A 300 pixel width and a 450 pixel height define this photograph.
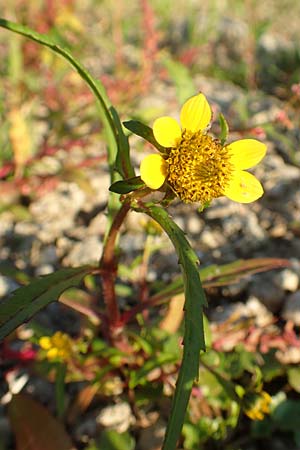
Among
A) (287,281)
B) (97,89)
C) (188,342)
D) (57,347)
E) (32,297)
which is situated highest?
(97,89)

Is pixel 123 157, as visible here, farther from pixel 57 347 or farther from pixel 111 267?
pixel 57 347

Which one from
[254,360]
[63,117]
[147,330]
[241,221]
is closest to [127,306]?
[147,330]

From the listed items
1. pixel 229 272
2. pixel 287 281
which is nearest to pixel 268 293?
pixel 287 281

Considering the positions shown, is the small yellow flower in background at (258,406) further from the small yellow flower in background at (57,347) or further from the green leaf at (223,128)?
the green leaf at (223,128)

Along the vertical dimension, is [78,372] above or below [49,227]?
below

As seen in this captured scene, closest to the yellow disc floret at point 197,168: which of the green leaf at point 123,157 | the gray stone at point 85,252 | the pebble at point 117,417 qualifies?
the green leaf at point 123,157

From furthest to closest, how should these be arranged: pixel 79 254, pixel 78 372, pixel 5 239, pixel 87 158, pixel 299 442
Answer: pixel 87 158, pixel 5 239, pixel 79 254, pixel 78 372, pixel 299 442

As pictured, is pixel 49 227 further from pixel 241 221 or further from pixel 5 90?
pixel 5 90
